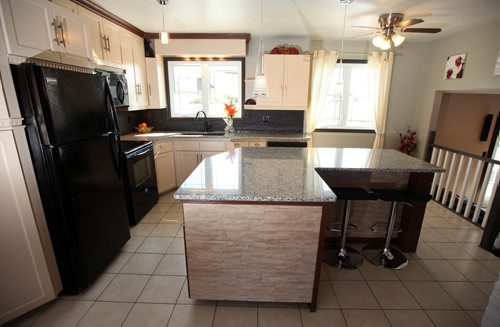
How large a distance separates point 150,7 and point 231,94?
1.84 meters

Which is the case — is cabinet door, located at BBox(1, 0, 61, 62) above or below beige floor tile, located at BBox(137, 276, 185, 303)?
above

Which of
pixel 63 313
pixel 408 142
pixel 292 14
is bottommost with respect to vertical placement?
pixel 63 313

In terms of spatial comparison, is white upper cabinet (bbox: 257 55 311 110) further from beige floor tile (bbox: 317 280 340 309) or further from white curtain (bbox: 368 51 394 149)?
beige floor tile (bbox: 317 280 340 309)

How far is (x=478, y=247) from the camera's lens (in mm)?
2553

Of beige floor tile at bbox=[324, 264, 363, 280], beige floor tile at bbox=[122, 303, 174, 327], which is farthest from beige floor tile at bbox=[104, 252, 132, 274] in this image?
beige floor tile at bbox=[324, 264, 363, 280]

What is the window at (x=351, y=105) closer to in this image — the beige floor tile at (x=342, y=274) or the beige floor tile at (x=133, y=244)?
the beige floor tile at (x=342, y=274)

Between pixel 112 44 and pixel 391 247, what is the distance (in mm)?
3825

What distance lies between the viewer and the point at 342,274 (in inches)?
84.1

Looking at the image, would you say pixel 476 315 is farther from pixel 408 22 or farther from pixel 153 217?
pixel 153 217

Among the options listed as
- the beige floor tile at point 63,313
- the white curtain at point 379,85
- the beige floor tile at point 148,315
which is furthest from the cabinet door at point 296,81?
the beige floor tile at point 63,313

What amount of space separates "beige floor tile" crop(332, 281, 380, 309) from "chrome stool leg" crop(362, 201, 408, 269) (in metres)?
0.37

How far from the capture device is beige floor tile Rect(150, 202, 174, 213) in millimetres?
3322

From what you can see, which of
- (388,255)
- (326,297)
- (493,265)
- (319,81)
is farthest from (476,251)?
(319,81)

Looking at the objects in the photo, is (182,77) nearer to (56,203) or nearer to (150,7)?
(150,7)
